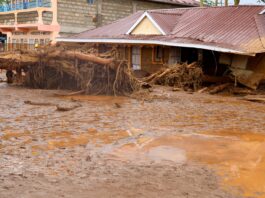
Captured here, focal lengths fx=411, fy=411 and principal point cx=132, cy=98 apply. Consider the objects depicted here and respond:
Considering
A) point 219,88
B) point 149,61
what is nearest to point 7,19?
point 149,61

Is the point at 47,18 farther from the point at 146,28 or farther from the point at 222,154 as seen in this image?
the point at 222,154

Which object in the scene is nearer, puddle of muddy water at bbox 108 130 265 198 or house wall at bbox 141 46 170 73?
puddle of muddy water at bbox 108 130 265 198

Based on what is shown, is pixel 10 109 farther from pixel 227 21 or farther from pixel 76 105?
pixel 227 21

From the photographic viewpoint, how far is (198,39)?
19.0m

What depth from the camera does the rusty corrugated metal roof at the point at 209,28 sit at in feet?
55.8

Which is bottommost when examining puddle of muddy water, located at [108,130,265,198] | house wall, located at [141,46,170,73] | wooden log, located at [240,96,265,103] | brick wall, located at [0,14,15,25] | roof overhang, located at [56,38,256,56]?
wooden log, located at [240,96,265,103]

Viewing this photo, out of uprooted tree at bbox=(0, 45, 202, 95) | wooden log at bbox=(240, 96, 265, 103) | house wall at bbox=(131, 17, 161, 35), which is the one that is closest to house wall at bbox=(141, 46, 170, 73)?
house wall at bbox=(131, 17, 161, 35)

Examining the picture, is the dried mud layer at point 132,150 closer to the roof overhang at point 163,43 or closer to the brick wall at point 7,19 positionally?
the roof overhang at point 163,43

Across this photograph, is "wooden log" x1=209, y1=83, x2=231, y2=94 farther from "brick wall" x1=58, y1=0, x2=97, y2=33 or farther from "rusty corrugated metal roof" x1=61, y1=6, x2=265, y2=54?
"brick wall" x1=58, y1=0, x2=97, y2=33

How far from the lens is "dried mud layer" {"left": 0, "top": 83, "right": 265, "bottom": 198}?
5.77m

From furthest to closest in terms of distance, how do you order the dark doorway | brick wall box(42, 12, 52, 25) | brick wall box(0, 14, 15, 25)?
1. brick wall box(0, 14, 15, 25)
2. brick wall box(42, 12, 52, 25)
3. the dark doorway

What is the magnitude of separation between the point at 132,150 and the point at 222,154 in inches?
66.6

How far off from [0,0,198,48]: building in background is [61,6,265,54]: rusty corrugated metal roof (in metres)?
1.92

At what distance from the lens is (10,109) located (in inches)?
502
